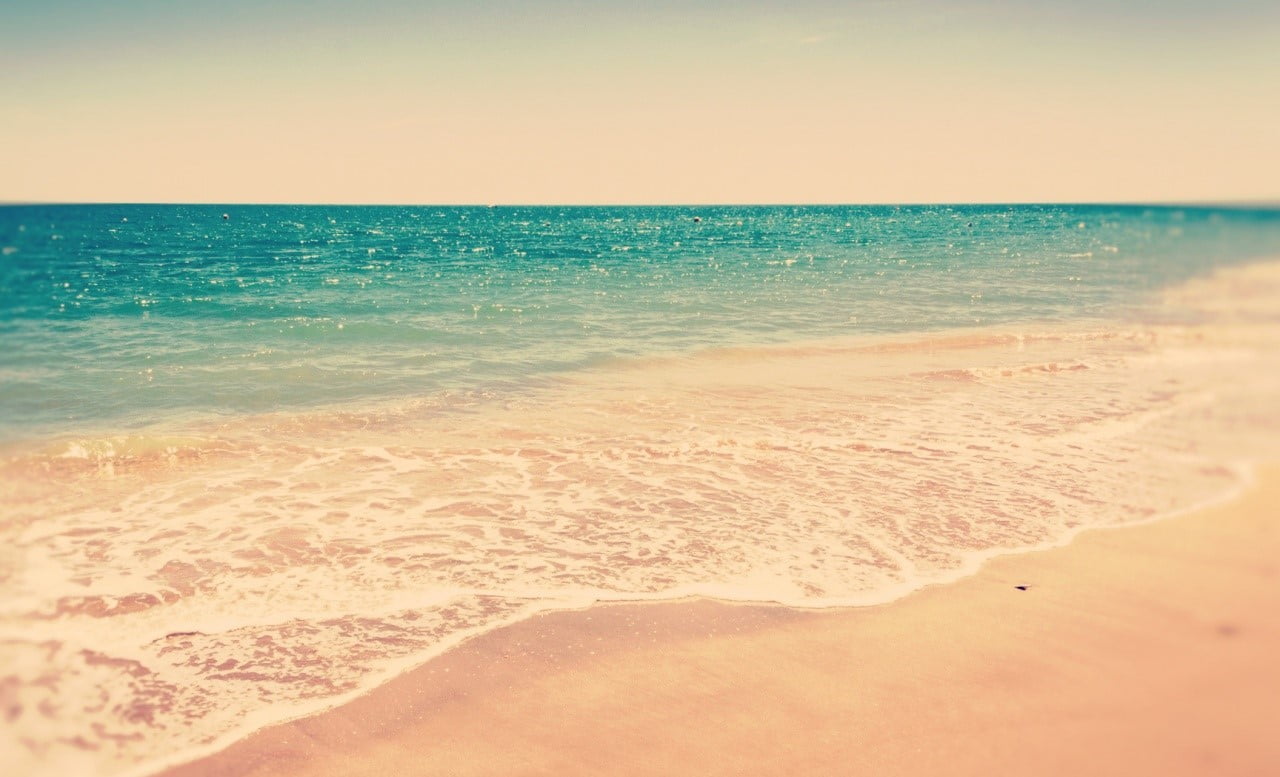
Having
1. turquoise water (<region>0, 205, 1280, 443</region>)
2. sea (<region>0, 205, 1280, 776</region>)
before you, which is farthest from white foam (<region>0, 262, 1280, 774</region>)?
turquoise water (<region>0, 205, 1280, 443</region>)

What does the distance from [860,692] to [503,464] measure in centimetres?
541

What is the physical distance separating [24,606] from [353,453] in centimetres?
406

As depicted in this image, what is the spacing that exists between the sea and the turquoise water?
0.13m

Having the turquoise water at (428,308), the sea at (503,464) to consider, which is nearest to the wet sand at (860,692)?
the sea at (503,464)

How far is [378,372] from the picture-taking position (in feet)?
46.4

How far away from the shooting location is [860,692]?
480cm

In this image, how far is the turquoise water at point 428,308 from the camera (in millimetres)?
11617

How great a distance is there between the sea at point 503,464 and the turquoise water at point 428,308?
0.13 m

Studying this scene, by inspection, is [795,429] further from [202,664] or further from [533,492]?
[202,664]

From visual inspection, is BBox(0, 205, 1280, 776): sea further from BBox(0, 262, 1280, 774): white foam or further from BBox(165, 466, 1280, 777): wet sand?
BBox(165, 466, 1280, 777): wet sand

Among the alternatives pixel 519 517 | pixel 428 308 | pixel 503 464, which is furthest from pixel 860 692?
pixel 428 308

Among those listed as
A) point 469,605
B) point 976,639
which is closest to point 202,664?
point 469,605

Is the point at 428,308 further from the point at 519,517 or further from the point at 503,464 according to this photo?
the point at 519,517

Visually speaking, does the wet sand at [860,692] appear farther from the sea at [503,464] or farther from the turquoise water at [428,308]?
the turquoise water at [428,308]
